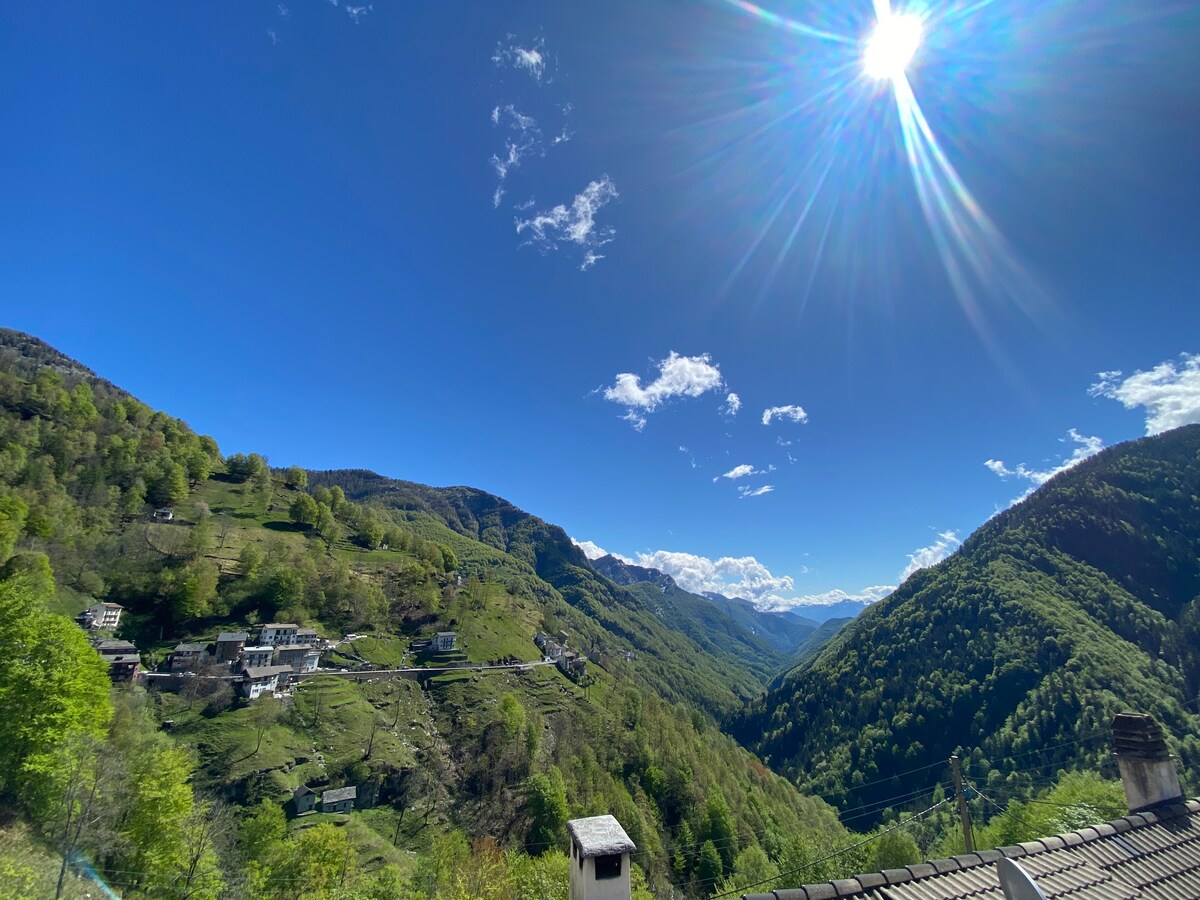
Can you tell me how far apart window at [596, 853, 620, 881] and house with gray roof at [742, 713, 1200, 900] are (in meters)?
2.27

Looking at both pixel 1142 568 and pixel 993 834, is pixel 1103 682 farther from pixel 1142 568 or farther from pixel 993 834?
pixel 993 834

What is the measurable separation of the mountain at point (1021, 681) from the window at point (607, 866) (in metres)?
154

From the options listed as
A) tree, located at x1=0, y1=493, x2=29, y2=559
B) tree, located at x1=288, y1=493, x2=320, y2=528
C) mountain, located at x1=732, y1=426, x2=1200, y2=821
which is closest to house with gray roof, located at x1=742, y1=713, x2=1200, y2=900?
tree, located at x1=0, y1=493, x2=29, y2=559

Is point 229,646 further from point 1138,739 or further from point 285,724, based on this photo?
point 1138,739

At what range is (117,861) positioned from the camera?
93.5 feet

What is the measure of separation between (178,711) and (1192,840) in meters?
82.3

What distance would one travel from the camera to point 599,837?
8.16 meters

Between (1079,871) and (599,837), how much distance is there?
27.2 feet

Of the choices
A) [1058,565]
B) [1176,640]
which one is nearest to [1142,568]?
[1058,565]

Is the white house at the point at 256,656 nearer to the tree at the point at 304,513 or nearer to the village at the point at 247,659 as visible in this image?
the village at the point at 247,659

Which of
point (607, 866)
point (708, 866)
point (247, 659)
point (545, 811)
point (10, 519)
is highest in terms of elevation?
point (10, 519)

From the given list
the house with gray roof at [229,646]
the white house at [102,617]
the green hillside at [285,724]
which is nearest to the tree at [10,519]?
the green hillside at [285,724]

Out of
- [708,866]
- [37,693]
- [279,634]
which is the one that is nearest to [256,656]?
[279,634]

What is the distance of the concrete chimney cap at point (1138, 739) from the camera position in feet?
33.2
